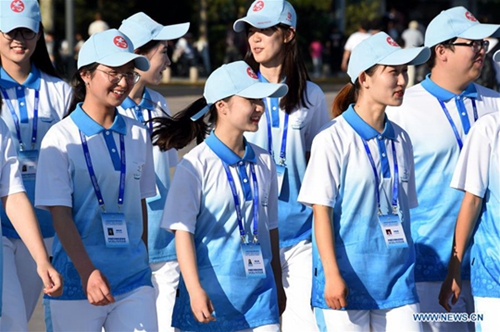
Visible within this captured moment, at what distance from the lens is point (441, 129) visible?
625 cm

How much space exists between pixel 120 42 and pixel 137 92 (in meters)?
1.22

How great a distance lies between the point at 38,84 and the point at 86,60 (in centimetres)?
103

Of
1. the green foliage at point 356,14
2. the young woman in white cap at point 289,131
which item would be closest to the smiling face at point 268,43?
the young woman in white cap at point 289,131

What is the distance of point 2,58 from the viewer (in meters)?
6.44

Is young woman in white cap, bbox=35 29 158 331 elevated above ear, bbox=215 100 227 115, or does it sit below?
below

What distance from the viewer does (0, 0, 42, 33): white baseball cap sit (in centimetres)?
618

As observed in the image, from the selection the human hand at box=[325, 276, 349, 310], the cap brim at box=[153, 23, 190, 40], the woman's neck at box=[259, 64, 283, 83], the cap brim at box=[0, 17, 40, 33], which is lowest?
the human hand at box=[325, 276, 349, 310]

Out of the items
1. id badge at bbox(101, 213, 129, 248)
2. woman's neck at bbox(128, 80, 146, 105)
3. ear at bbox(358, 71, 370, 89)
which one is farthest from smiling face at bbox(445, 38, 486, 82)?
id badge at bbox(101, 213, 129, 248)

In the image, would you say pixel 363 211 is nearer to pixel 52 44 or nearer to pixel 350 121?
pixel 350 121

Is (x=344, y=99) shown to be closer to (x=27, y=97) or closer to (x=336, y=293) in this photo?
(x=336, y=293)

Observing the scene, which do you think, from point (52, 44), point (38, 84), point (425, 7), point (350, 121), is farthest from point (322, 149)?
point (425, 7)

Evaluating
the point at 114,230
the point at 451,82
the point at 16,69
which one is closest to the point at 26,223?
the point at 114,230

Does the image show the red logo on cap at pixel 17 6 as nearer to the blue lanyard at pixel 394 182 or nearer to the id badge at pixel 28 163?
the id badge at pixel 28 163

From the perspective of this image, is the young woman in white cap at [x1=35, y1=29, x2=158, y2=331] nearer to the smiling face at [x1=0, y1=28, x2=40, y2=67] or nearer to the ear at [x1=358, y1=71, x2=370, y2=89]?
the smiling face at [x1=0, y1=28, x2=40, y2=67]
